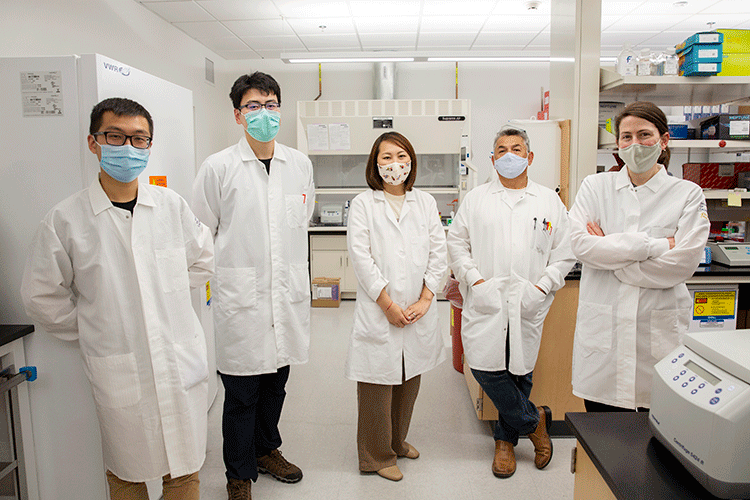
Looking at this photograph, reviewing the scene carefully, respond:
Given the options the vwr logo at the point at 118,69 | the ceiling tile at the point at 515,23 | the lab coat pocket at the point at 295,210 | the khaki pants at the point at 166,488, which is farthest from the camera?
the ceiling tile at the point at 515,23

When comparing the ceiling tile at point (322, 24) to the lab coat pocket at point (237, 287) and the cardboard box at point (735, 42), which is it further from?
the lab coat pocket at point (237, 287)

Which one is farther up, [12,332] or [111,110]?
[111,110]

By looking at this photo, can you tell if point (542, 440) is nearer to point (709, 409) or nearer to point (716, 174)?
point (709, 409)

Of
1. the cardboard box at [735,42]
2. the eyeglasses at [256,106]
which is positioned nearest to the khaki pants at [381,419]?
the eyeglasses at [256,106]

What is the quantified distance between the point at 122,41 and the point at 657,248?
3851mm

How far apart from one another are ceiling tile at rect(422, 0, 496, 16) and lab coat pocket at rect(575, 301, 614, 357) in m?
3.09

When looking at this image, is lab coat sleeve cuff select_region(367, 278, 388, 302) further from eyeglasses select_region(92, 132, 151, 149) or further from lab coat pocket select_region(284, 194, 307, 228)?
eyeglasses select_region(92, 132, 151, 149)

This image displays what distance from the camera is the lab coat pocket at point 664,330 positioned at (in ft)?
5.75

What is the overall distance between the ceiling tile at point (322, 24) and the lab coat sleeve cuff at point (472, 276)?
3.30 meters

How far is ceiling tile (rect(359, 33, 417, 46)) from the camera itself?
16.3 feet

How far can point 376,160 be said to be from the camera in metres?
2.07

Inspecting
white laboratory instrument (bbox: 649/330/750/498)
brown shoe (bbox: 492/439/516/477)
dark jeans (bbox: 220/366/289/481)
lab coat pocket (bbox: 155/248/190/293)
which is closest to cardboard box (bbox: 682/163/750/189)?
brown shoe (bbox: 492/439/516/477)

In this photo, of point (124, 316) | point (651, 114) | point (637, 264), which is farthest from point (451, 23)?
point (124, 316)

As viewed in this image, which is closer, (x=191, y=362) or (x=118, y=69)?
(x=191, y=362)
